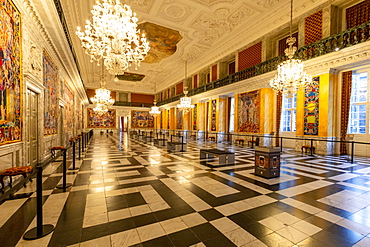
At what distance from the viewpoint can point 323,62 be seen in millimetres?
8273

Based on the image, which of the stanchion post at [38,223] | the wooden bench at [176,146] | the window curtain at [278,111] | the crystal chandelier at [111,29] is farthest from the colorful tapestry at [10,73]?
the window curtain at [278,111]

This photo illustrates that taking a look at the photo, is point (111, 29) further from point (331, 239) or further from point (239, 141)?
point (239, 141)

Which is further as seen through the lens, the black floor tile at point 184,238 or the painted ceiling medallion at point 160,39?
the painted ceiling medallion at point 160,39

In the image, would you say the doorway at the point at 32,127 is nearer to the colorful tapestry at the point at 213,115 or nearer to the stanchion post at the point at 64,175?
the stanchion post at the point at 64,175

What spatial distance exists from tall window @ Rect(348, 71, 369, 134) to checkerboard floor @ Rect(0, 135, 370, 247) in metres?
4.68

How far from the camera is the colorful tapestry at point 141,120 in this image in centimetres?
3059

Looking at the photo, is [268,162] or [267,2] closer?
[268,162]

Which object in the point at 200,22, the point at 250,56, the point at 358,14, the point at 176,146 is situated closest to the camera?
the point at 358,14

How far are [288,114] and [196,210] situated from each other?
10842 millimetres

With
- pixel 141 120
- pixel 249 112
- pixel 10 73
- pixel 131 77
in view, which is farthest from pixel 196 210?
pixel 141 120

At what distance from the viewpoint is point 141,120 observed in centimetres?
3116

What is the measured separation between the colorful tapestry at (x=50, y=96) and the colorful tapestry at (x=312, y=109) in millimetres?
11871

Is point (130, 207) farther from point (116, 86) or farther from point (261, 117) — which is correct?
point (116, 86)

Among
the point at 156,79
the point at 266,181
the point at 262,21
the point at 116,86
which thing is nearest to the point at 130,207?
the point at 266,181
